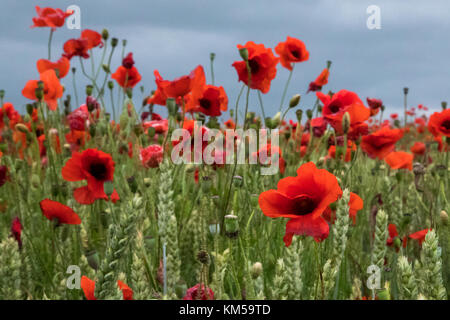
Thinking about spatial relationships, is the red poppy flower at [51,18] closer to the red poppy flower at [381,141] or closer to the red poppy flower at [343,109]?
the red poppy flower at [343,109]

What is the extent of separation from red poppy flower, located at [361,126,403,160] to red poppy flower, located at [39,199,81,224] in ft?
4.11

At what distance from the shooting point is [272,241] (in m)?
1.65

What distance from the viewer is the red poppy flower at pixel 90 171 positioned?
162 centimetres

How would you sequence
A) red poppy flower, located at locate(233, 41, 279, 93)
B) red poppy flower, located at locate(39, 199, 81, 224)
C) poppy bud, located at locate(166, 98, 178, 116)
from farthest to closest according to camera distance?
red poppy flower, located at locate(233, 41, 279, 93)
poppy bud, located at locate(166, 98, 178, 116)
red poppy flower, located at locate(39, 199, 81, 224)

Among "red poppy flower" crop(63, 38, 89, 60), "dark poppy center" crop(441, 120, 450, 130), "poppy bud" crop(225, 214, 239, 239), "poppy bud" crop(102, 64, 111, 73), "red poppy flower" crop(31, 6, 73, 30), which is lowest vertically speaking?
"poppy bud" crop(225, 214, 239, 239)

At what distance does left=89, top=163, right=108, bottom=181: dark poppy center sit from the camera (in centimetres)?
→ 165

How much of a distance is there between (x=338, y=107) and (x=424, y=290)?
0.99m

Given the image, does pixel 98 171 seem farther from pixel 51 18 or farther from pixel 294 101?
pixel 51 18

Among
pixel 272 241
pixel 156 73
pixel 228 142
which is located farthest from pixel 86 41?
pixel 272 241

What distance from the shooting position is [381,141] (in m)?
2.05

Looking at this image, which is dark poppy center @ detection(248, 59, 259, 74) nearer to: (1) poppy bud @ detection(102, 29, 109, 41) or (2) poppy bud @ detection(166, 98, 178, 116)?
(2) poppy bud @ detection(166, 98, 178, 116)

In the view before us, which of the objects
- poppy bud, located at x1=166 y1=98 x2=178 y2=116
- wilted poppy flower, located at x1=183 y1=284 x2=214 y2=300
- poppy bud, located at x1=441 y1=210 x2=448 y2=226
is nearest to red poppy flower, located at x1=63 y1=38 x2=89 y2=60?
poppy bud, located at x1=166 y1=98 x2=178 y2=116

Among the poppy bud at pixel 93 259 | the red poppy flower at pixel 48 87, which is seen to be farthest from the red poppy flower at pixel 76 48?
the poppy bud at pixel 93 259
